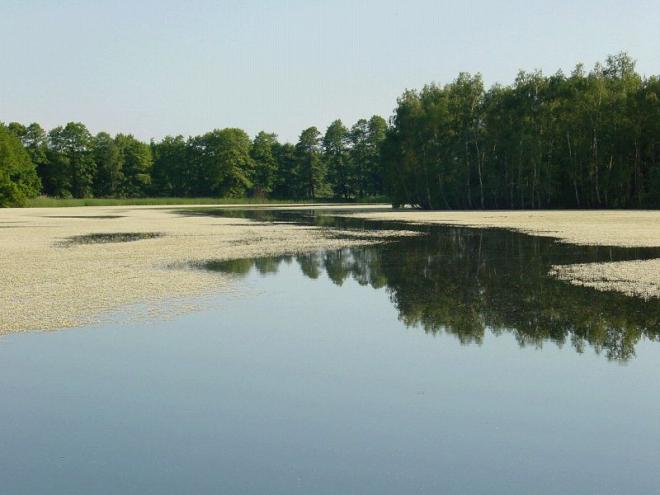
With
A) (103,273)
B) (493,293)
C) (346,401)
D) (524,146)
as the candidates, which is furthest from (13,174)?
(346,401)

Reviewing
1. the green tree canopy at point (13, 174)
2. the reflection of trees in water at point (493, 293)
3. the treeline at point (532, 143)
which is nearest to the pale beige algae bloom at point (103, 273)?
the reflection of trees in water at point (493, 293)

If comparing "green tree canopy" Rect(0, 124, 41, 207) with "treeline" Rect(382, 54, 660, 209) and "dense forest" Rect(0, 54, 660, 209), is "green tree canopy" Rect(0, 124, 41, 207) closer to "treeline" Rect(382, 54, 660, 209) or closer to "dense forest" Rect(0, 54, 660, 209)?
"dense forest" Rect(0, 54, 660, 209)

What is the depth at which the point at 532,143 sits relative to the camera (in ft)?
224

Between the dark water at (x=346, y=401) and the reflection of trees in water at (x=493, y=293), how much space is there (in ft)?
0.25

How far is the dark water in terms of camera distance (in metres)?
4.70

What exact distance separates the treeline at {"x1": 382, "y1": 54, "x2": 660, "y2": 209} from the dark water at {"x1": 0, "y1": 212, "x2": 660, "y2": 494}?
58547 mm

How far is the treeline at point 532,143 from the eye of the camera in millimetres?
64188

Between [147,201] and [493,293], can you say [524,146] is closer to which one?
[493,293]

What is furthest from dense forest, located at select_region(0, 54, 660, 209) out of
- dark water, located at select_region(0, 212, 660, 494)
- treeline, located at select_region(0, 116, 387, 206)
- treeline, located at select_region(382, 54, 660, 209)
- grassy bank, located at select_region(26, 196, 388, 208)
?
dark water, located at select_region(0, 212, 660, 494)

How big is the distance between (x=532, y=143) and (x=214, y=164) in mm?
78188

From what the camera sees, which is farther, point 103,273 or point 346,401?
point 103,273

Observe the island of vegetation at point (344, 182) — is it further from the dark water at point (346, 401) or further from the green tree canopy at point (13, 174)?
the dark water at point (346, 401)

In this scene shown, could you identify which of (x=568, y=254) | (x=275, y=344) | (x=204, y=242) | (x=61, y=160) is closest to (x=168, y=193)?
(x=61, y=160)

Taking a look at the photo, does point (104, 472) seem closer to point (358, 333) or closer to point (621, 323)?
point (358, 333)
